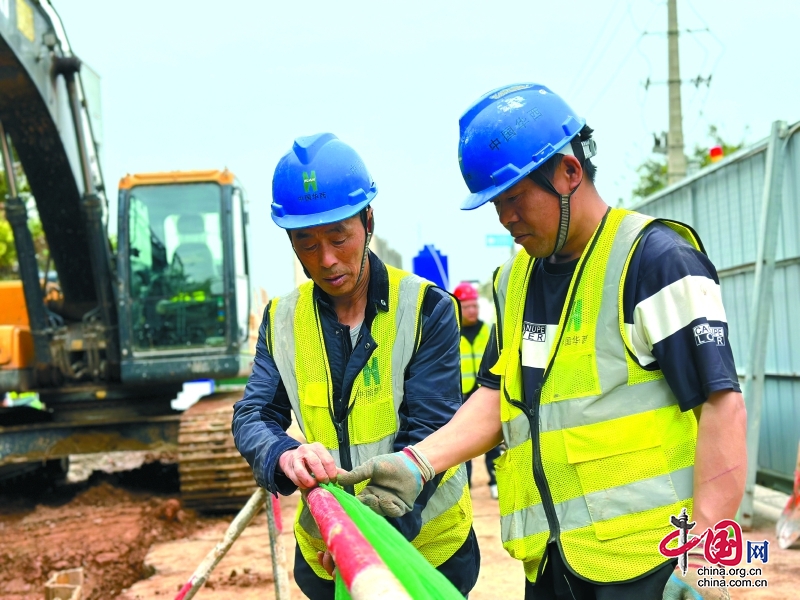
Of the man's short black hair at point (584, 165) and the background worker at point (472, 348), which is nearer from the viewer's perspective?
the man's short black hair at point (584, 165)

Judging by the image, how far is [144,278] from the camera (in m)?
10.0

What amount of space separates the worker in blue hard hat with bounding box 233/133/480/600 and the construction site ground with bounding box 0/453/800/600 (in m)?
3.23

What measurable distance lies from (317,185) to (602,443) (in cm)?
128

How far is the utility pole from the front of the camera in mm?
21000

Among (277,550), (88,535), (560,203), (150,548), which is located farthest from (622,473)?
(88,535)

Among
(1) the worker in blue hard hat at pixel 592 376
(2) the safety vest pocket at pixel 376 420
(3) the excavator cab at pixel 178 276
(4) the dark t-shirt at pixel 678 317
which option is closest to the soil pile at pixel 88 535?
(3) the excavator cab at pixel 178 276

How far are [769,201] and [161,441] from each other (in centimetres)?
624

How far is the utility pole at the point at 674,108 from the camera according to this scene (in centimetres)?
2100

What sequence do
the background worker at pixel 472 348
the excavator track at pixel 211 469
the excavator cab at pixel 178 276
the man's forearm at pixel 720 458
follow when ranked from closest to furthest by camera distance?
the man's forearm at pixel 720 458 < the excavator track at pixel 211 469 < the background worker at pixel 472 348 < the excavator cab at pixel 178 276

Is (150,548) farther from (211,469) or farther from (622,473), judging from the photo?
(622,473)

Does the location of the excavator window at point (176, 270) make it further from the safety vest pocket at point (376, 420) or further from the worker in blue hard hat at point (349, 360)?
the safety vest pocket at point (376, 420)

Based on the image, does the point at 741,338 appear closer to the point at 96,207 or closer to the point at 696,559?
the point at 96,207

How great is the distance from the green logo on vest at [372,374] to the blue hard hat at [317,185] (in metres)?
0.46

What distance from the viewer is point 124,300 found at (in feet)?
32.6
